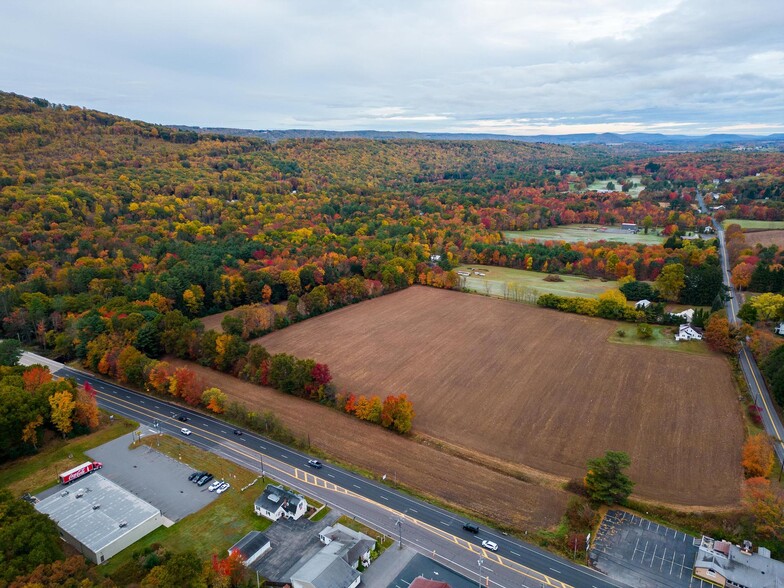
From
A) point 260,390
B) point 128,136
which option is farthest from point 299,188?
point 260,390

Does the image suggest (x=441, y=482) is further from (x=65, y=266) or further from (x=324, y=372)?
(x=65, y=266)

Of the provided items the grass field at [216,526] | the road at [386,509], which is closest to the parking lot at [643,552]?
the road at [386,509]

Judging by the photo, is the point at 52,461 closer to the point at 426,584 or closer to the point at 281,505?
the point at 281,505

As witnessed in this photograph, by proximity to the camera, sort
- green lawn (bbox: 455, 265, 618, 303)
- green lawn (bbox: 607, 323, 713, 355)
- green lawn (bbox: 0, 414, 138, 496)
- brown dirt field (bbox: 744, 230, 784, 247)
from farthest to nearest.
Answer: brown dirt field (bbox: 744, 230, 784, 247)
green lawn (bbox: 455, 265, 618, 303)
green lawn (bbox: 607, 323, 713, 355)
green lawn (bbox: 0, 414, 138, 496)

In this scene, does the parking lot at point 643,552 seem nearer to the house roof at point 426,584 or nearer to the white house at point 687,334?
the house roof at point 426,584

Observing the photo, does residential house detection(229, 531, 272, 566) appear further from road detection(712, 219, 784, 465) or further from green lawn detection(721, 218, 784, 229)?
green lawn detection(721, 218, 784, 229)

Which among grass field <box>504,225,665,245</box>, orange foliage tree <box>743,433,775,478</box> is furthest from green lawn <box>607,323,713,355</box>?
grass field <box>504,225,665,245</box>

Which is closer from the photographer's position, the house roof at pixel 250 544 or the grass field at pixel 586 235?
the house roof at pixel 250 544
